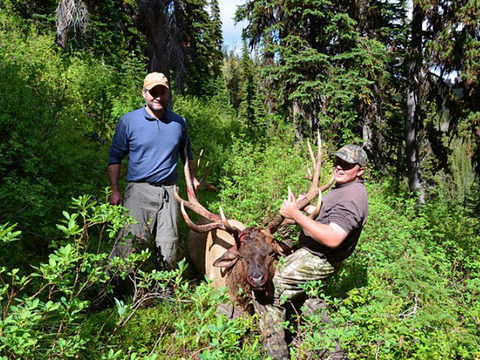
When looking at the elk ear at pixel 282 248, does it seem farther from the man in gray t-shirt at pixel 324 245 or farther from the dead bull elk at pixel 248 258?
the man in gray t-shirt at pixel 324 245

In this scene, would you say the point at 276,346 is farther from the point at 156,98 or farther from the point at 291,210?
the point at 156,98

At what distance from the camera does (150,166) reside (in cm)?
360

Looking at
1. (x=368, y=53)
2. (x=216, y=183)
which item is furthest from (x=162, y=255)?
(x=368, y=53)

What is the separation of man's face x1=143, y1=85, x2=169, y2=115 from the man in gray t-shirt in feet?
6.60

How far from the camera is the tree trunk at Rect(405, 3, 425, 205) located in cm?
1119

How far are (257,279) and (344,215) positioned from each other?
1159 millimetres

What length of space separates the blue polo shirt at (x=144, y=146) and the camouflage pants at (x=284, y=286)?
1.88 meters

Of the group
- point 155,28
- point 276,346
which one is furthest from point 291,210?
point 155,28

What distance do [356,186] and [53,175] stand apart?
4.92m

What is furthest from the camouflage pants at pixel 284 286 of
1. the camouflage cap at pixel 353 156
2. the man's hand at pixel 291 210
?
the camouflage cap at pixel 353 156

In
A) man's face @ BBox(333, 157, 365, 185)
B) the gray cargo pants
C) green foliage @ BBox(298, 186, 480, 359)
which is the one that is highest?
man's face @ BBox(333, 157, 365, 185)

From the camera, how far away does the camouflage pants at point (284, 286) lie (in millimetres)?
3020

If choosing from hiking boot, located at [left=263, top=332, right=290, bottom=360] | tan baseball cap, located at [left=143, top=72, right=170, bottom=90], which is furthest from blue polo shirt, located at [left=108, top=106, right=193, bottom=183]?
hiking boot, located at [left=263, top=332, right=290, bottom=360]

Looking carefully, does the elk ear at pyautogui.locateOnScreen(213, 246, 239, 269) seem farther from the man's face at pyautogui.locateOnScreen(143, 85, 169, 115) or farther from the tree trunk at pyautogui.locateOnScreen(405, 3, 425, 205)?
the tree trunk at pyautogui.locateOnScreen(405, 3, 425, 205)
